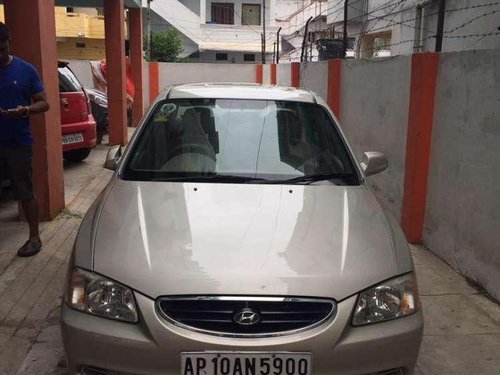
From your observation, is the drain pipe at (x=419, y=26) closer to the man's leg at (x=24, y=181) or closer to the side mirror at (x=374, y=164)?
the side mirror at (x=374, y=164)

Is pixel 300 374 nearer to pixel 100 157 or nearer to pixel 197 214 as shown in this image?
pixel 197 214

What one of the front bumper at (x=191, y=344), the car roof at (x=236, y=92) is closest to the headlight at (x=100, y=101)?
the car roof at (x=236, y=92)

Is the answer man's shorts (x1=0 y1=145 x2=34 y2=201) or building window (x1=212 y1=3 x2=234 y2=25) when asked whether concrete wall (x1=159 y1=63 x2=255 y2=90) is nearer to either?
man's shorts (x1=0 y1=145 x2=34 y2=201)

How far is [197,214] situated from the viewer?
295 centimetres

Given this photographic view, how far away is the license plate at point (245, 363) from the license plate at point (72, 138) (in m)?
6.46

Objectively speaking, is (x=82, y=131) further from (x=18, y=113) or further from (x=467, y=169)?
(x=467, y=169)

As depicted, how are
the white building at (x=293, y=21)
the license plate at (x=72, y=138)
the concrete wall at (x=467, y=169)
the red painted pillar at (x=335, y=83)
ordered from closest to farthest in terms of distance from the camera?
1. the concrete wall at (x=467, y=169)
2. the license plate at (x=72, y=138)
3. the red painted pillar at (x=335, y=83)
4. the white building at (x=293, y=21)

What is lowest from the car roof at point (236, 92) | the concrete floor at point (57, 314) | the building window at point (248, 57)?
the concrete floor at point (57, 314)

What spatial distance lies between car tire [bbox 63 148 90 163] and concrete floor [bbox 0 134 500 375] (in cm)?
382

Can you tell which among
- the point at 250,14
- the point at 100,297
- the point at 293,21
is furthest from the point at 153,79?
the point at 250,14

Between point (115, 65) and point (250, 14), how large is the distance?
29.8m

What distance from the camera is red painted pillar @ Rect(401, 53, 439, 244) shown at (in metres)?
5.33

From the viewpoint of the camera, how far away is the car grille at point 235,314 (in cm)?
237

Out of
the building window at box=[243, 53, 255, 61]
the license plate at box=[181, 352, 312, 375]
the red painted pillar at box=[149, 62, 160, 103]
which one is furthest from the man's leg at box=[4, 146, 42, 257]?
the building window at box=[243, 53, 255, 61]
